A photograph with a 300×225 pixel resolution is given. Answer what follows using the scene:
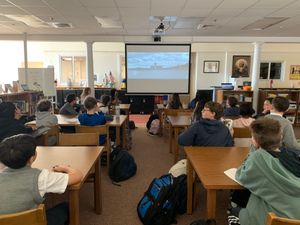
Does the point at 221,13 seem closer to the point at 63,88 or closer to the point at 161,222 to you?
the point at 161,222

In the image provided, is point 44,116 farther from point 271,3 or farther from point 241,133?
point 271,3

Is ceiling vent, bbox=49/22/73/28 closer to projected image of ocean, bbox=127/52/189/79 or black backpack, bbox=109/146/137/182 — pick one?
projected image of ocean, bbox=127/52/189/79

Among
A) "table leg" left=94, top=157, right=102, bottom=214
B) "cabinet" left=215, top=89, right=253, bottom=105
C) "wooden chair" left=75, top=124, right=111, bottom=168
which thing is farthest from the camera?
"cabinet" left=215, top=89, right=253, bottom=105

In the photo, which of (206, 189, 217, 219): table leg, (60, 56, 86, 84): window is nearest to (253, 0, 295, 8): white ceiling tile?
(206, 189, 217, 219): table leg

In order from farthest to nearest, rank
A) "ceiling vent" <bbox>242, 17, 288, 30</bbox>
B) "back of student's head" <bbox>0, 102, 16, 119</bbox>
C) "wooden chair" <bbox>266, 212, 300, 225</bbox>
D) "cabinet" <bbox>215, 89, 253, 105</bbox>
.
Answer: "cabinet" <bbox>215, 89, 253, 105</bbox>, "ceiling vent" <bbox>242, 17, 288, 30</bbox>, "back of student's head" <bbox>0, 102, 16, 119</bbox>, "wooden chair" <bbox>266, 212, 300, 225</bbox>

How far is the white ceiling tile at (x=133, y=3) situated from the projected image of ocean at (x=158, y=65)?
2.18 metres

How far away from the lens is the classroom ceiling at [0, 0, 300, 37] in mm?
4203

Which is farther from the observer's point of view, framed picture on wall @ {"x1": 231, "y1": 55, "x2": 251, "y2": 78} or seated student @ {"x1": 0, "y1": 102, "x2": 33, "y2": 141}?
framed picture on wall @ {"x1": 231, "y1": 55, "x2": 251, "y2": 78}

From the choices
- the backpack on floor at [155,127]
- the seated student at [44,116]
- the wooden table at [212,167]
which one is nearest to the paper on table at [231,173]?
the wooden table at [212,167]

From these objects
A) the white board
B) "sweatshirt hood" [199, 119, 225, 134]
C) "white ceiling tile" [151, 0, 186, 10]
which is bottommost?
"sweatshirt hood" [199, 119, 225, 134]

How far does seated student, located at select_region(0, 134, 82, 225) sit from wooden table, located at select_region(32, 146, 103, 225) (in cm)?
19

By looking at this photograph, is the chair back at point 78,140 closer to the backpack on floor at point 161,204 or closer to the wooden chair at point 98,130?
the wooden chair at point 98,130

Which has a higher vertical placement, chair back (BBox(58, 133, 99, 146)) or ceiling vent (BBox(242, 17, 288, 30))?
ceiling vent (BBox(242, 17, 288, 30))

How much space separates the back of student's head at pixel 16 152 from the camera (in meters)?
1.42
